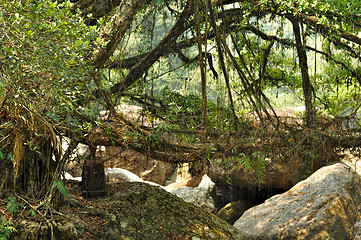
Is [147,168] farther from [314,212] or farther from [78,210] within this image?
[78,210]

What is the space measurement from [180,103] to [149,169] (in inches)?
205

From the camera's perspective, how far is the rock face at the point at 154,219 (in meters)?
5.86

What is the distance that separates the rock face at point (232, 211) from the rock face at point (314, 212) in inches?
120

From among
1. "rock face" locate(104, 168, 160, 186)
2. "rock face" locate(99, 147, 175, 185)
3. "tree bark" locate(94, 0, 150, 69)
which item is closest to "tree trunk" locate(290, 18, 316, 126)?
"tree bark" locate(94, 0, 150, 69)

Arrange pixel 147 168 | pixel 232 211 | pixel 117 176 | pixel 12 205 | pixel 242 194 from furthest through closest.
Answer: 1. pixel 147 168
2. pixel 242 194
3. pixel 232 211
4. pixel 117 176
5. pixel 12 205

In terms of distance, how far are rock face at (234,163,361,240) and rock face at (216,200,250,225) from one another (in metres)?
3.06

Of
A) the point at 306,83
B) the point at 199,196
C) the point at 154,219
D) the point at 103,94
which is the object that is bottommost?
the point at 199,196

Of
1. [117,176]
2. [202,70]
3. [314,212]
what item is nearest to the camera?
[202,70]

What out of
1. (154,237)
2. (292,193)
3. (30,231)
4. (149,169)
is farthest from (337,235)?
(149,169)

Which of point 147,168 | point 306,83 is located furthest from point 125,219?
point 147,168

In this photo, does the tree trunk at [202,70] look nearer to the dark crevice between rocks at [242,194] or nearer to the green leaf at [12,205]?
the green leaf at [12,205]

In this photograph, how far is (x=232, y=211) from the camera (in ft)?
37.5

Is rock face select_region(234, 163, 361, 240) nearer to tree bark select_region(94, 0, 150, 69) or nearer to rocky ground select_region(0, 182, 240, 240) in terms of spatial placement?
rocky ground select_region(0, 182, 240, 240)

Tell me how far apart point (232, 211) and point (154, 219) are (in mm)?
5617
